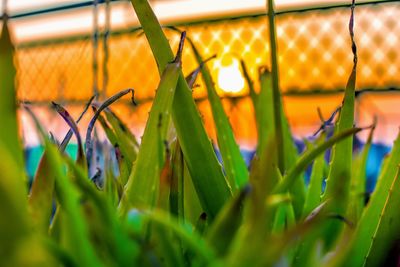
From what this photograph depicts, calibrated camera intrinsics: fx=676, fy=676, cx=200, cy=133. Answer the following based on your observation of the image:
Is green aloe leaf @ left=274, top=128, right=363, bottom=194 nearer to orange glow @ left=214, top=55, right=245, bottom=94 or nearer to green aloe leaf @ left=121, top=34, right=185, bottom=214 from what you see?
green aloe leaf @ left=121, top=34, right=185, bottom=214

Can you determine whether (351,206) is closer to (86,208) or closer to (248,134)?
(86,208)

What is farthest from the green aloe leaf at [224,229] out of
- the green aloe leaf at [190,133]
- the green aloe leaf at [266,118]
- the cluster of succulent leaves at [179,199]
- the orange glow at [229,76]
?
the orange glow at [229,76]

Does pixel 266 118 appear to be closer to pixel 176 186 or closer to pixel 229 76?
pixel 176 186

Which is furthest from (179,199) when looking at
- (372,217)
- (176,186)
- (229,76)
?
(229,76)

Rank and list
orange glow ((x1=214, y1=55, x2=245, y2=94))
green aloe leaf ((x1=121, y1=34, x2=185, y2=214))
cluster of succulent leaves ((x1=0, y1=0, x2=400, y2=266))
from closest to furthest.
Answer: cluster of succulent leaves ((x1=0, y1=0, x2=400, y2=266))
green aloe leaf ((x1=121, y1=34, x2=185, y2=214))
orange glow ((x1=214, y1=55, x2=245, y2=94))

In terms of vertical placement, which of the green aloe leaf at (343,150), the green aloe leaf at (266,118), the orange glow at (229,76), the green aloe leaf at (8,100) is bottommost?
the green aloe leaf at (8,100)

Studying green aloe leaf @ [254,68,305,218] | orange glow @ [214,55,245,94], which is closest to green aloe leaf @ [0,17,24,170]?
green aloe leaf @ [254,68,305,218]

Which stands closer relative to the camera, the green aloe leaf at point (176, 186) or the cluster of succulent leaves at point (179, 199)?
the cluster of succulent leaves at point (179, 199)

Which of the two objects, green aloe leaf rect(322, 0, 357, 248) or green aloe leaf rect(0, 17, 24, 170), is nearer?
green aloe leaf rect(0, 17, 24, 170)

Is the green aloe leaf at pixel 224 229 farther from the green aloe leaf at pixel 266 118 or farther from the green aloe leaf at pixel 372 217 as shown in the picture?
the green aloe leaf at pixel 266 118
